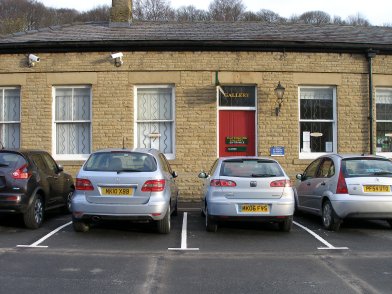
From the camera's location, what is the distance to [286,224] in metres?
8.23

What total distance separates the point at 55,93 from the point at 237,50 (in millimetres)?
5747

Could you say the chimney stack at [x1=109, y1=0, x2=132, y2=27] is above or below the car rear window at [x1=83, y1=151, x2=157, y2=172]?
above

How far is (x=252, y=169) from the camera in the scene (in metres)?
8.12

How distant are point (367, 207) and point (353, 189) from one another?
0.40m

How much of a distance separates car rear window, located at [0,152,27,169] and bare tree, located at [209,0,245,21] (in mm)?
24197

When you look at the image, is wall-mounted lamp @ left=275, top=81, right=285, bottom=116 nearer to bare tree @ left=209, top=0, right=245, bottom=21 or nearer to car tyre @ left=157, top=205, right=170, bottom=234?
car tyre @ left=157, top=205, right=170, bottom=234

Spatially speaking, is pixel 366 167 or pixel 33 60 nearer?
pixel 366 167

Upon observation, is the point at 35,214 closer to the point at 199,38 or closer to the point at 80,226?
the point at 80,226

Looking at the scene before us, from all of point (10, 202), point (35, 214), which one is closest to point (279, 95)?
point (35, 214)

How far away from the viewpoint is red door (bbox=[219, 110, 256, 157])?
1338 centimetres

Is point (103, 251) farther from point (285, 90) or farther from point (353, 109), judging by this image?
point (353, 109)

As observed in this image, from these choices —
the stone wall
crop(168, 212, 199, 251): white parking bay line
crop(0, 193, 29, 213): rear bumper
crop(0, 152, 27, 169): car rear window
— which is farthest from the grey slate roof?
crop(0, 193, 29, 213): rear bumper

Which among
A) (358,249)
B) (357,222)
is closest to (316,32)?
(357,222)

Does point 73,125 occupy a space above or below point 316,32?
below
